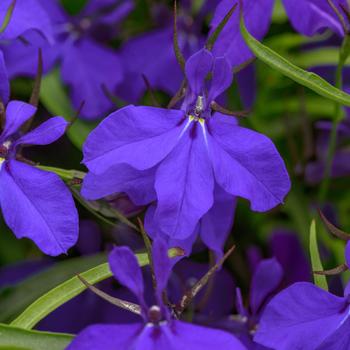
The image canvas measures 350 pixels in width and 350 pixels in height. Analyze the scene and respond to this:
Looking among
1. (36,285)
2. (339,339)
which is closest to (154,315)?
(339,339)

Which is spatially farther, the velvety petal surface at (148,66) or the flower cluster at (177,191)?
the velvety petal surface at (148,66)

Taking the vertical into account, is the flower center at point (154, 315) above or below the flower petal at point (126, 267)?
below

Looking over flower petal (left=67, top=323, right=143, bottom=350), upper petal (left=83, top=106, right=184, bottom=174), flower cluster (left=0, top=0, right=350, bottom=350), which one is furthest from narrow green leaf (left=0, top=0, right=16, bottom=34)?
flower petal (left=67, top=323, right=143, bottom=350)

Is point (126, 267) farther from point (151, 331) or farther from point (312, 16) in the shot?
point (312, 16)

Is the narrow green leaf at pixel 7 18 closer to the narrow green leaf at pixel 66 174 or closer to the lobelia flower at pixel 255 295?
the narrow green leaf at pixel 66 174

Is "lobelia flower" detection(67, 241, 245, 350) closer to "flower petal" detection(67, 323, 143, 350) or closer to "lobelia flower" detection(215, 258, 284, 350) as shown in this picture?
"flower petal" detection(67, 323, 143, 350)

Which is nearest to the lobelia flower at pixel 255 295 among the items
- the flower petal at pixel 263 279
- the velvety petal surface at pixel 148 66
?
the flower petal at pixel 263 279
